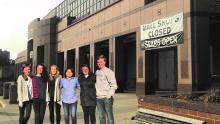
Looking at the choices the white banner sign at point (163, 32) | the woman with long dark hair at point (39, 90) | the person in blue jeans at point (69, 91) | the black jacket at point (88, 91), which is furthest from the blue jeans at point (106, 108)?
the white banner sign at point (163, 32)

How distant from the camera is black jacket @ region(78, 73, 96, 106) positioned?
876cm

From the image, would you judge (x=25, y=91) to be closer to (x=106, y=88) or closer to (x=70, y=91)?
(x=70, y=91)

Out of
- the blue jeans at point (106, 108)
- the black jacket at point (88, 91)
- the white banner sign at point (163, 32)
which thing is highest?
the white banner sign at point (163, 32)

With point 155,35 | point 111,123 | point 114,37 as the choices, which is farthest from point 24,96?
point 114,37

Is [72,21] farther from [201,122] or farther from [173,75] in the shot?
[201,122]

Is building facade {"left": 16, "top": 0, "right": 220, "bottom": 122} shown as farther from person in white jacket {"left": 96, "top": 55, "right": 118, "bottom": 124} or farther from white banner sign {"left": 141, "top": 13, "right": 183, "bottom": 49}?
person in white jacket {"left": 96, "top": 55, "right": 118, "bottom": 124}

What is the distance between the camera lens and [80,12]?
4838 cm

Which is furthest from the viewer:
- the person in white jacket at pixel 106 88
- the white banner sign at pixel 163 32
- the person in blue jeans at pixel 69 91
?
the white banner sign at pixel 163 32

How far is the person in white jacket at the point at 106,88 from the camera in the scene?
326 inches

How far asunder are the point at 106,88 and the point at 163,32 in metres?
18.1

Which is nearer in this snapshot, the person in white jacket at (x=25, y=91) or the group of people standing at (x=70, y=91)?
the group of people standing at (x=70, y=91)

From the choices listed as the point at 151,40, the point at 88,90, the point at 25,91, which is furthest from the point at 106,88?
the point at 151,40

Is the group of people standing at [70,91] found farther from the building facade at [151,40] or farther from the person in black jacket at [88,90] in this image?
the building facade at [151,40]

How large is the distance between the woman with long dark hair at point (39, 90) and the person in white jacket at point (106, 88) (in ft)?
6.35
